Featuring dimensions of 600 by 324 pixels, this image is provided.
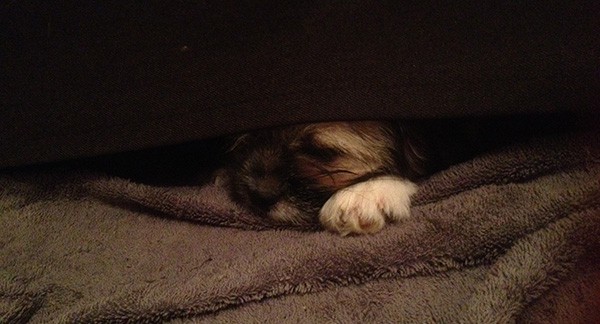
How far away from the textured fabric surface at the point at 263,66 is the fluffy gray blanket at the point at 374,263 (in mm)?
174

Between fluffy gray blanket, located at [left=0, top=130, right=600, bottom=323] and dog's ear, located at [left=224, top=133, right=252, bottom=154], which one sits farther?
dog's ear, located at [left=224, top=133, right=252, bottom=154]

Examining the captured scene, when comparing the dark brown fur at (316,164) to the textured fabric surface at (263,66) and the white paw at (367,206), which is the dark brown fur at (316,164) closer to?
the white paw at (367,206)

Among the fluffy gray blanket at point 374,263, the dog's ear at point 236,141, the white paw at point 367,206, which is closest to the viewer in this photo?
the fluffy gray blanket at point 374,263

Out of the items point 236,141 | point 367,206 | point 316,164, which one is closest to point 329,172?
point 316,164

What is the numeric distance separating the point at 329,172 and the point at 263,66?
35cm

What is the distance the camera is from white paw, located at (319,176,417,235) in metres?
1.23

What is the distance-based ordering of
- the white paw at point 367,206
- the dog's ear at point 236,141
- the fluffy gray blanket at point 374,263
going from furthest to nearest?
the dog's ear at point 236,141 < the white paw at point 367,206 < the fluffy gray blanket at point 374,263

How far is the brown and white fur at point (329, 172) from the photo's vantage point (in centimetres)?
129

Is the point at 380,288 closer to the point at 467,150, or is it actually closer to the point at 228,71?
the point at 467,150

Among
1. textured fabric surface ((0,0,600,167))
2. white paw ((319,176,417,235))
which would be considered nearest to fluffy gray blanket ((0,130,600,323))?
white paw ((319,176,417,235))

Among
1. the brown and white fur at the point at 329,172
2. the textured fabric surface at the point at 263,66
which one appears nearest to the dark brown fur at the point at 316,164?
the brown and white fur at the point at 329,172

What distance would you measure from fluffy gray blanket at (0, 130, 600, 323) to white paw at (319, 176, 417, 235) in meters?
0.03

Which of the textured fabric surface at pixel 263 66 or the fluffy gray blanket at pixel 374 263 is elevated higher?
the textured fabric surface at pixel 263 66

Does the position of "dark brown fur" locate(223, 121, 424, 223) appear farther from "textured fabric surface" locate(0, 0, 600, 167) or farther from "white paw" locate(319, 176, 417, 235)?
"textured fabric surface" locate(0, 0, 600, 167)
